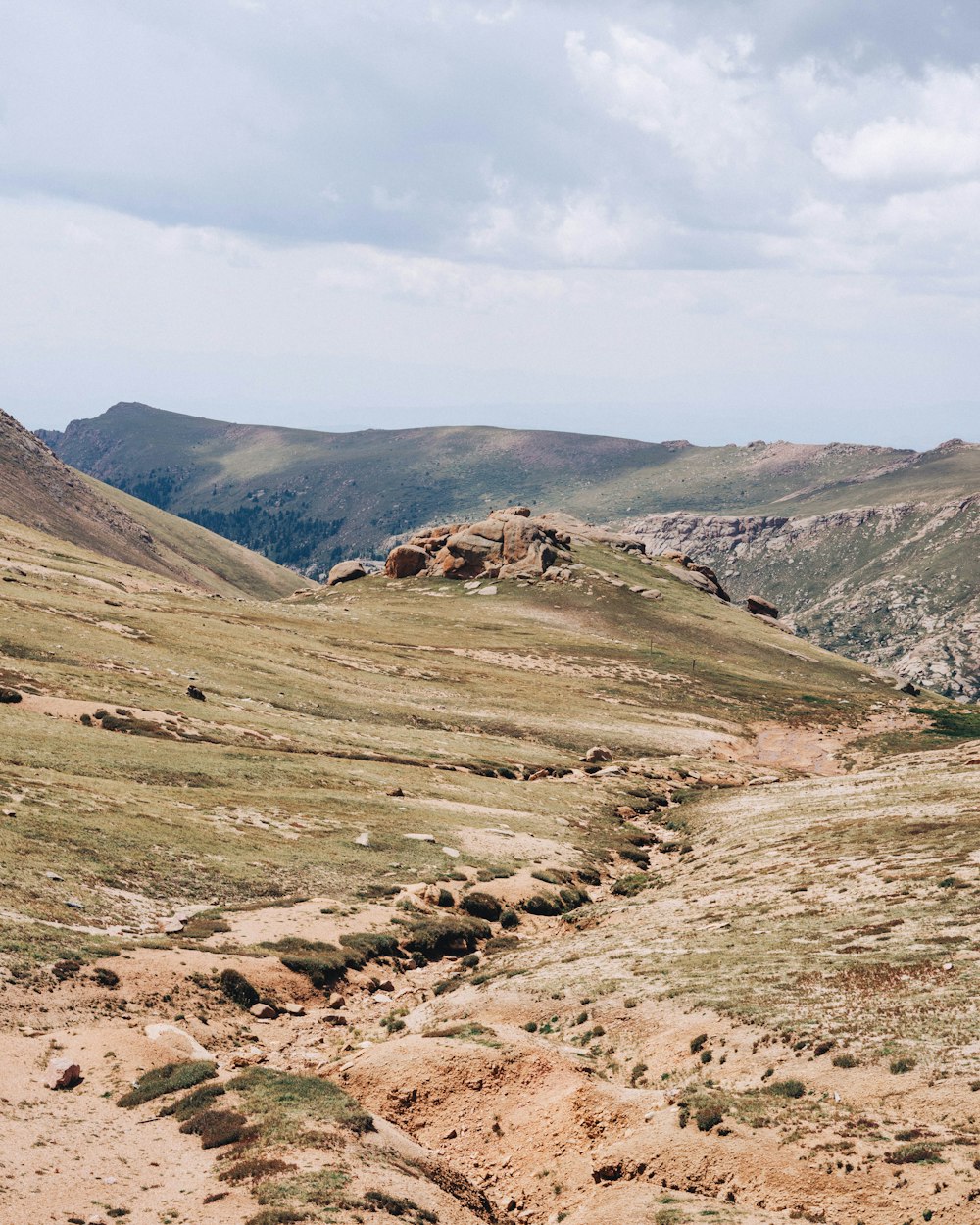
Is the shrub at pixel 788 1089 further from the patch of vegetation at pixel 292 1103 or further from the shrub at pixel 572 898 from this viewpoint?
the shrub at pixel 572 898

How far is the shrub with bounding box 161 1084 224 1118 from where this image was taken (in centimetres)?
2233

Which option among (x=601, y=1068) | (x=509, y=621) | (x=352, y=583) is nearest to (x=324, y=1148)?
(x=601, y=1068)

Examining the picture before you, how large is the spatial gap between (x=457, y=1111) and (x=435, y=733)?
64.3 metres

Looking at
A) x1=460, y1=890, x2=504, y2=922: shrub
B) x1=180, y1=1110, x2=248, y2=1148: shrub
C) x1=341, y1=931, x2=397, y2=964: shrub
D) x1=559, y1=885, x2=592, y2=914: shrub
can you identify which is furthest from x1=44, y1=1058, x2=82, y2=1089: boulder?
x1=559, y1=885, x2=592, y2=914: shrub

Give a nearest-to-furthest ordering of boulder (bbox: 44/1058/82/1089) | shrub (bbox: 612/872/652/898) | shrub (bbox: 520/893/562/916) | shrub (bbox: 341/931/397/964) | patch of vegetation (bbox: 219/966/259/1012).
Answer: boulder (bbox: 44/1058/82/1089)
patch of vegetation (bbox: 219/966/259/1012)
shrub (bbox: 341/931/397/964)
shrub (bbox: 520/893/562/916)
shrub (bbox: 612/872/652/898)

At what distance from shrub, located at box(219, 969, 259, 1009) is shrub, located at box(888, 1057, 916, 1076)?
21.2 metres

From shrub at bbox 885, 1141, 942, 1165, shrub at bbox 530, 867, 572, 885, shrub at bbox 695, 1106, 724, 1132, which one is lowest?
shrub at bbox 530, 867, 572, 885

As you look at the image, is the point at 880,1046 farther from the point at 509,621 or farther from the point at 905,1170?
the point at 509,621

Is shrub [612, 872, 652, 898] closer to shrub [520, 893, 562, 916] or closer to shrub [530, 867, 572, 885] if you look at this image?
shrub [530, 867, 572, 885]

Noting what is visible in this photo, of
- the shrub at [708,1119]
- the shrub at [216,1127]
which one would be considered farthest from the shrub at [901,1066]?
the shrub at [216,1127]

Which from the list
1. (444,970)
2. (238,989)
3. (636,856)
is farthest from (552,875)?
(238,989)

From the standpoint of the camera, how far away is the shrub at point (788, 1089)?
2120cm

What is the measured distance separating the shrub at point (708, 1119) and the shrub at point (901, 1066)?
4.35 meters

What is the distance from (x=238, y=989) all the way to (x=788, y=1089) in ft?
63.7
